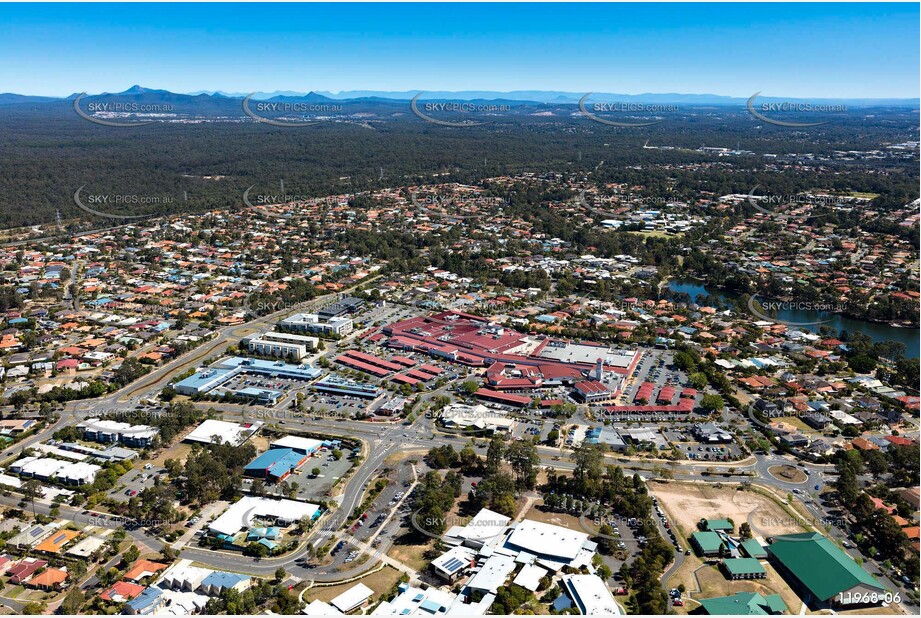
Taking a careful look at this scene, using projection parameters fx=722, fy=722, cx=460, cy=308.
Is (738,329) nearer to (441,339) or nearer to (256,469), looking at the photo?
(441,339)

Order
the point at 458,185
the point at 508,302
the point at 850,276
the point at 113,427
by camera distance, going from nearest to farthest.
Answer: the point at 113,427 < the point at 508,302 < the point at 850,276 < the point at 458,185

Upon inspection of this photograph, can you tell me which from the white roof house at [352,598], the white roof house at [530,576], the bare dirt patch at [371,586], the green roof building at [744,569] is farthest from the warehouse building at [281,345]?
the green roof building at [744,569]

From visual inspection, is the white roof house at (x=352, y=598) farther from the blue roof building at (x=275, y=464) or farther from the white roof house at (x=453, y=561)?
the blue roof building at (x=275, y=464)

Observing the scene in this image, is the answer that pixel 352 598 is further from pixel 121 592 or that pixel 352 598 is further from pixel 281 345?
pixel 281 345

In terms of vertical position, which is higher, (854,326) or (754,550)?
(754,550)

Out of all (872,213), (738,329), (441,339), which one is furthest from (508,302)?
(872,213)

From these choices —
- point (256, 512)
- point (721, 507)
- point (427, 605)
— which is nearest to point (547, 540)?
point (427, 605)

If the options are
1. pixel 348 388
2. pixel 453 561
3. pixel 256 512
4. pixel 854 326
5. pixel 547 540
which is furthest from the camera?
pixel 854 326
